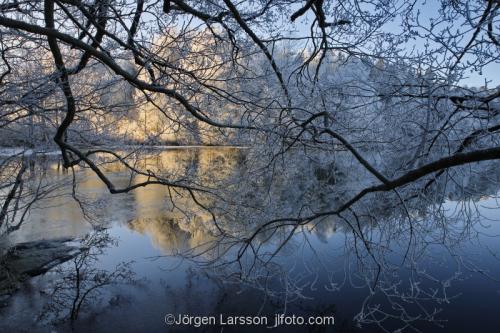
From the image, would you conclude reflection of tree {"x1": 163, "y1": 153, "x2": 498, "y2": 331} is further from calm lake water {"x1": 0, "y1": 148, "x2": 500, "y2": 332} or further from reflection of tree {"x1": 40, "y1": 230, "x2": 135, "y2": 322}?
reflection of tree {"x1": 40, "y1": 230, "x2": 135, "y2": 322}

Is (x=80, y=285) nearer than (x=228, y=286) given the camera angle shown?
Yes

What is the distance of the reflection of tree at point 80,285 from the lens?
5762 millimetres

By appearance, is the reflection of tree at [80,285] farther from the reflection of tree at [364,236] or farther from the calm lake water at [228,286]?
the reflection of tree at [364,236]

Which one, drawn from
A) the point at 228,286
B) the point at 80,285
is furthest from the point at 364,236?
the point at 80,285

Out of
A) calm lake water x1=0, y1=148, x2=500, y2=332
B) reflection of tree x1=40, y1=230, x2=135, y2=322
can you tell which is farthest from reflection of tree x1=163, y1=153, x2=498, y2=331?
reflection of tree x1=40, y1=230, x2=135, y2=322

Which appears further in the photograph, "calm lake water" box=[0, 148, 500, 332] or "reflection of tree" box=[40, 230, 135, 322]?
"reflection of tree" box=[40, 230, 135, 322]

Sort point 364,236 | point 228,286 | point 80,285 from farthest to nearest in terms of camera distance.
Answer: point 228,286, point 80,285, point 364,236

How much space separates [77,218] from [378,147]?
956 centimetres

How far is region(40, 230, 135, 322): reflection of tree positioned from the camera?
18.9 feet

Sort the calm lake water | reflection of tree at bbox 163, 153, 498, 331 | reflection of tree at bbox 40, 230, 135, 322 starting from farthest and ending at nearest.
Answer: reflection of tree at bbox 40, 230, 135, 322, the calm lake water, reflection of tree at bbox 163, 153, 498, 331

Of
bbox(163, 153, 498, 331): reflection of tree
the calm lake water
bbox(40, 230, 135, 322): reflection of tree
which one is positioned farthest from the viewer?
bbox(40, 230, 135, 322): reflection of tree

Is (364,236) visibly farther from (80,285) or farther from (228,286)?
(80,285)

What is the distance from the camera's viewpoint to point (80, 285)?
648 cm

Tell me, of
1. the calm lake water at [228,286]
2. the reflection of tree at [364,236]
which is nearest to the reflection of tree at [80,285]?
the calm lake water at [228,286]
